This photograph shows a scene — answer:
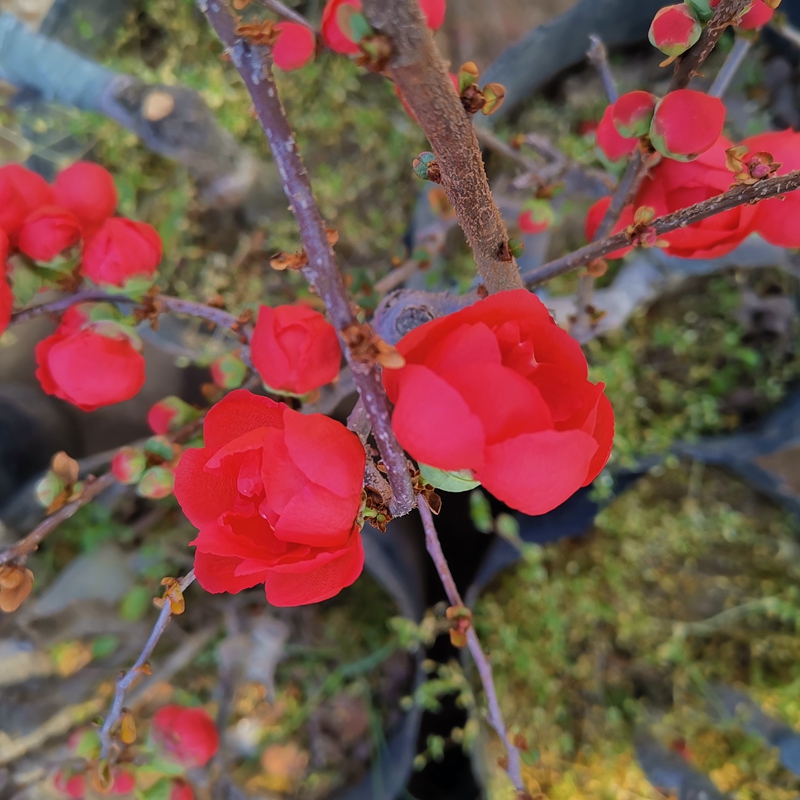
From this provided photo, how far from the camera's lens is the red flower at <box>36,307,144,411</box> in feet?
1.06

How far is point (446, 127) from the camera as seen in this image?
21 cm

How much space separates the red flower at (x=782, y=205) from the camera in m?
0.29

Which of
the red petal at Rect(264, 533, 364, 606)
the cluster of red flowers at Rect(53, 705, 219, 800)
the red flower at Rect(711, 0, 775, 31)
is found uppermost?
the red flower at Rect(711, 0, 775, 31)

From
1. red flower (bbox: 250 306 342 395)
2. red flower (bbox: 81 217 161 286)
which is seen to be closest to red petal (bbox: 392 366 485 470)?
red flower (bbox: 250 306 342 395)

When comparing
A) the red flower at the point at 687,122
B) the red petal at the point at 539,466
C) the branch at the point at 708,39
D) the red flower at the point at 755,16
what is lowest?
the red petal at the point at 539,466

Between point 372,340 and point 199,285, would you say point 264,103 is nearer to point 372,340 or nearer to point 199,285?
point 372,340

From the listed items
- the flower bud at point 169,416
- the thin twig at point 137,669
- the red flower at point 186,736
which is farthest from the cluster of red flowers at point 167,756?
the flower bud at point 169,416

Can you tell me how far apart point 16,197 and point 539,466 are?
32 centimetres

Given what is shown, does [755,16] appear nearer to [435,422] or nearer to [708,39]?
[708,39]

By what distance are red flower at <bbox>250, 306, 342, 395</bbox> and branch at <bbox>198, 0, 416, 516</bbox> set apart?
0.24 ft

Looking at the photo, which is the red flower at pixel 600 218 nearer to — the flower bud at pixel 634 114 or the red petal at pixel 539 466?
the flower bud at pixel 634 114

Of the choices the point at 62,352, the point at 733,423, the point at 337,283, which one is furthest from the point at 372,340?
the point at 733,423

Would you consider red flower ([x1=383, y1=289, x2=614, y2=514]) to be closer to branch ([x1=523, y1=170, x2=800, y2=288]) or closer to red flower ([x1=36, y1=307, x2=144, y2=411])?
branch ([x1=523, y1=170, x2=800, y2=288])

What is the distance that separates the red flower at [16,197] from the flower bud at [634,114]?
31 centimetres
